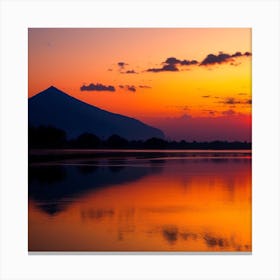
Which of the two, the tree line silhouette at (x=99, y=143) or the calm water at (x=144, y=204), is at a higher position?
the tree line silhouette at (x=99, y=143)

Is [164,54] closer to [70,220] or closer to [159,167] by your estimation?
[159,167]

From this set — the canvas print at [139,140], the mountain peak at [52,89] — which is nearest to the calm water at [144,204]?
the canvas print at [139,140]

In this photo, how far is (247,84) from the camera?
567 centimetres

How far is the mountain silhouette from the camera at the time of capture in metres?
5.72

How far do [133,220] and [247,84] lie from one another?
1.63m

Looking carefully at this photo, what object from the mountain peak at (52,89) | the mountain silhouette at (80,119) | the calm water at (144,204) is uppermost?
the mountain peak at (52,89)

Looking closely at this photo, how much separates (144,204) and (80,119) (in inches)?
39.5

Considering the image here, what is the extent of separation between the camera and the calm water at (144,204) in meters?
5.61

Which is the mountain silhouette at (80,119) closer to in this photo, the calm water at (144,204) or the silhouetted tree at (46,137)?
the silhouetted tree at (46,137)
